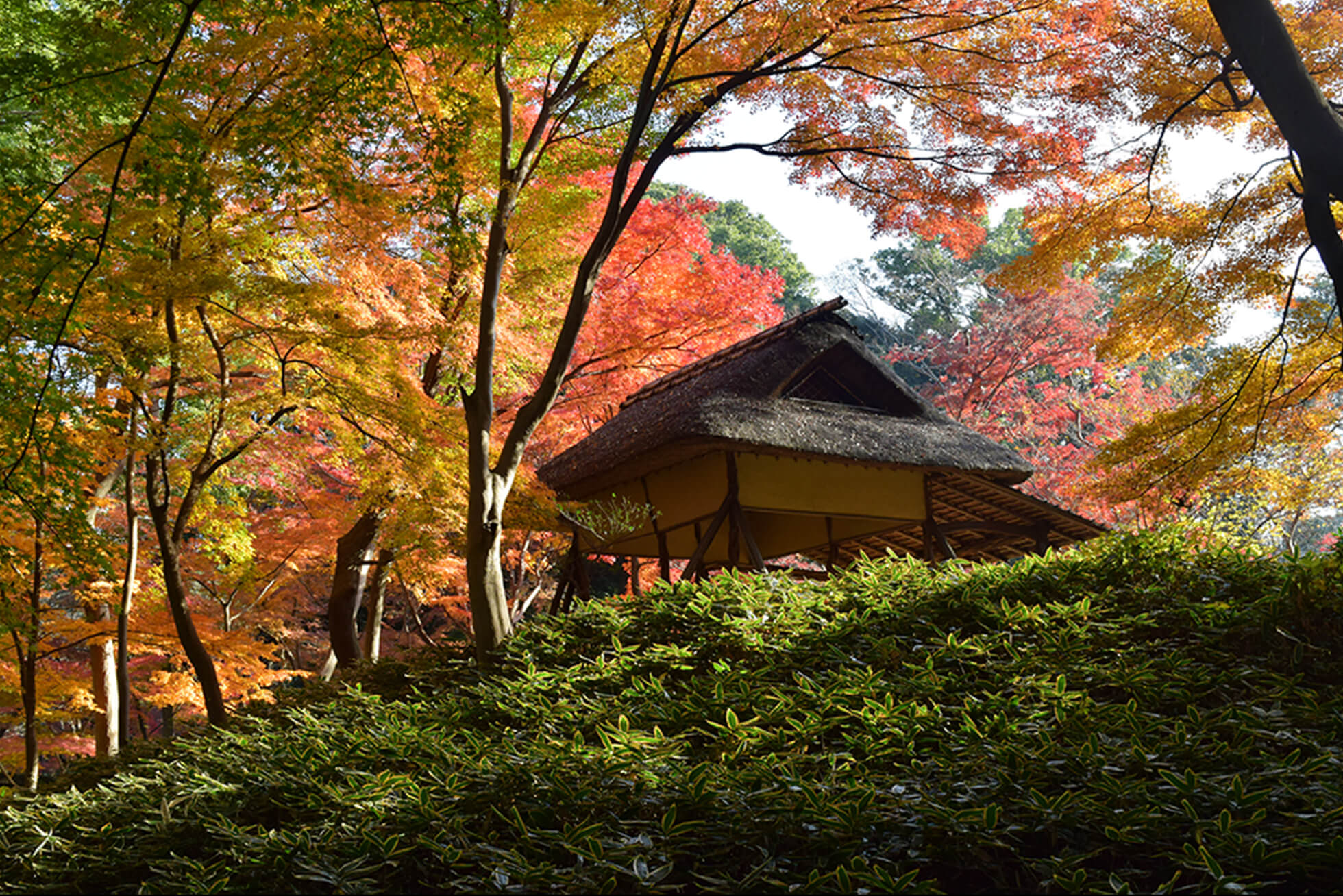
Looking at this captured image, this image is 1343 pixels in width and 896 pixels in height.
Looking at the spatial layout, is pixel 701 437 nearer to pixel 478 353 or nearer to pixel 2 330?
pixel 478 353

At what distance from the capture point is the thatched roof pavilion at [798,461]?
834 centimetres

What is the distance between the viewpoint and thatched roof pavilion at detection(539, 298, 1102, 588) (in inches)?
328

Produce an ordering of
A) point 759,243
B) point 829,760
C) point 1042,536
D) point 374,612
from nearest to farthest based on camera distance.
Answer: point 829,760, point 1042,536, point 374,612, point 759,243

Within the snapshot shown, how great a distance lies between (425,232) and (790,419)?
14.9 feet

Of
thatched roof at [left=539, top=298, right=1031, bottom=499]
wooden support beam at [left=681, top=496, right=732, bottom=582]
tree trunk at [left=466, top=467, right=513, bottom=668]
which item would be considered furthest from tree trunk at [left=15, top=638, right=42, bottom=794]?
wooden support beam at [left=681, top=496, right=732, bottom=582]

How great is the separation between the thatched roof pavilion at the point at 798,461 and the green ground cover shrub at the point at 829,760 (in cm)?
332

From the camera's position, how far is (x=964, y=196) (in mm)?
7543

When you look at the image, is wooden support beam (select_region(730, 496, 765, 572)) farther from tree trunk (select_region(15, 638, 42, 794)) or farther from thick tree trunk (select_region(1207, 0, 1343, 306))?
tree trunk (select_region(15, 638, 42, 794))

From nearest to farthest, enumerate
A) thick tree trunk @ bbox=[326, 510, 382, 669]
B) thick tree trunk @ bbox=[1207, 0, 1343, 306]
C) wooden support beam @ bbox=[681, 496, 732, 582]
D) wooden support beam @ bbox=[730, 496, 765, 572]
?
thick tree trunk @ bbox=[1207, 0, 1343, 306] < wooden support beam @ bbox=[730, 496, 765, 572] < wooden support beam @ bbox=[681, 496, 732, 582] < thick tree trunk @ bbox=[326, 510, 382, 669]

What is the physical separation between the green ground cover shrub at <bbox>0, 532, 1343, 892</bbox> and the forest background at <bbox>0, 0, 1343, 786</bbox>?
1827 mm

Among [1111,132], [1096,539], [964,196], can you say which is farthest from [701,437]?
[1111,132]

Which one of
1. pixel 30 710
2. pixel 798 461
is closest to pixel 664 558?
pixel 798 461

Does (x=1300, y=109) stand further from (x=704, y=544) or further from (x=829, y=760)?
(x=704, y=544)

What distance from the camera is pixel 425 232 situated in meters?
9.63
